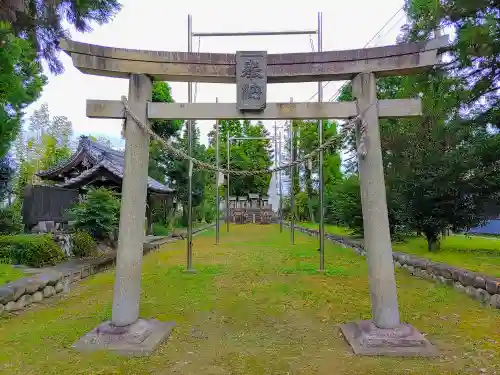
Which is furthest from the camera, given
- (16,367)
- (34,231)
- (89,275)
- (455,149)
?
(34,231)

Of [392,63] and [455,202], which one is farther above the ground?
[392,63]

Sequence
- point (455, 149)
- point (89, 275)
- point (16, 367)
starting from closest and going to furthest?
1. point (16, 367)
2. point (89, 275)
3. point (455, 149)

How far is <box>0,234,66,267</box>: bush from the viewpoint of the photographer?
8.15 m

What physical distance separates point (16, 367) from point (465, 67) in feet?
28.6

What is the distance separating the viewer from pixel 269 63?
482 centimetres

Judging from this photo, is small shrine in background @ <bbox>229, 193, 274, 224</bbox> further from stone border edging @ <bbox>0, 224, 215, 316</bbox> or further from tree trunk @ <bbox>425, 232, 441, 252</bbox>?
stone border edging @ <bbox>0, 224, 215, 316</bbox>

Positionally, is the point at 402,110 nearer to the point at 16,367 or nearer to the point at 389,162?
the point at 16,367

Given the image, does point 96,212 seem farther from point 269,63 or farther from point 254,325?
point 269,63

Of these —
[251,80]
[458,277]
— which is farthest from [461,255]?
[251,80]

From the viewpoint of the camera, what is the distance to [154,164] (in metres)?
23.7

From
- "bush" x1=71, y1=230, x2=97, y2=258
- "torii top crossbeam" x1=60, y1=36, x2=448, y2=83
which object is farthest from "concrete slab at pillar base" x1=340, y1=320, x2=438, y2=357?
"bush" x1=71, y1=230, x2=97, y2=258

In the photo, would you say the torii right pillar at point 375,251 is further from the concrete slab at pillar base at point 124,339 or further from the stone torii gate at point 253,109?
the concrete slab at pillar base at point 124,339

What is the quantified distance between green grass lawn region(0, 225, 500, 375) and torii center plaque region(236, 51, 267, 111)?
8.97 ft

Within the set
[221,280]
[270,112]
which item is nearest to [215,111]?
[270,112]
